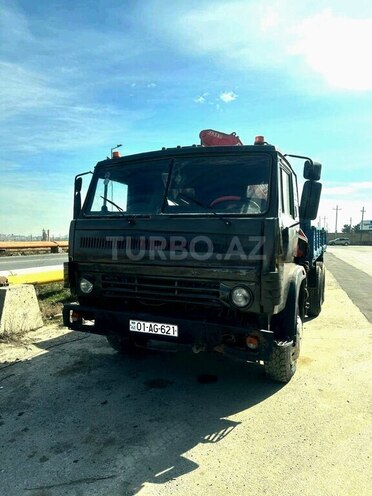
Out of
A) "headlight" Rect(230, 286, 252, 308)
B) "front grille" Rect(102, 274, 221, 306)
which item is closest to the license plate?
"front grille" Rect(102, 274, 221, 306)

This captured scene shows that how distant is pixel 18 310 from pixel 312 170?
15.0ft

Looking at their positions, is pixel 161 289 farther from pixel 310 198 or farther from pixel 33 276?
pixel 33 276

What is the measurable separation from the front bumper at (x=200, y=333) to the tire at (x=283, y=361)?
0.53 feet

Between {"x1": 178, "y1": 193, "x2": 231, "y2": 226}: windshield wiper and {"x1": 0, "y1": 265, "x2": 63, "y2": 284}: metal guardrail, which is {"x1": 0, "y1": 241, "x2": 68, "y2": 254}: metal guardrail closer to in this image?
{"x1": 0, "y1": 265, "x2": 63, "y2": 284}: metal guardrail

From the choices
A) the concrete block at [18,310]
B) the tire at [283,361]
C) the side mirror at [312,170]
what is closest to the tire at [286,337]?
the tire at [283,361]

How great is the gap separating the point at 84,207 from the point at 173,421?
2.54m

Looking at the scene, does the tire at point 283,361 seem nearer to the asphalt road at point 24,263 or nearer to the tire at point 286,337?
the tire at point 286,337

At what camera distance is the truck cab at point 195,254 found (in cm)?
344

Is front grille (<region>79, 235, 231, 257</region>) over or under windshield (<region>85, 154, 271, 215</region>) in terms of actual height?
under

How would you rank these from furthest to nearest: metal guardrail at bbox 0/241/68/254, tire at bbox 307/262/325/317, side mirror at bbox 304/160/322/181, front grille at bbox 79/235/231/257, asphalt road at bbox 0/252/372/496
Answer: metal guardrail at bbox 0/241/68/254, tire at bbox 307/262/325/317, side mirror at bbox 304/160/322/181, front grille at bbox 79/235/231/257, asphalt road at bbox 0/252/372/496

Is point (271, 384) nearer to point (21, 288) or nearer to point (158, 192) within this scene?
point (158, 192)

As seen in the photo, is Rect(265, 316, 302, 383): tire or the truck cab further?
Rect(265, 316, 302, 383): tire

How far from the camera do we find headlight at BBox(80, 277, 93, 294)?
419cm

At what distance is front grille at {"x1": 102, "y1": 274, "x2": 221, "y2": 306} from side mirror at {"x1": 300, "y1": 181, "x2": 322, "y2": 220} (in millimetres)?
1798
